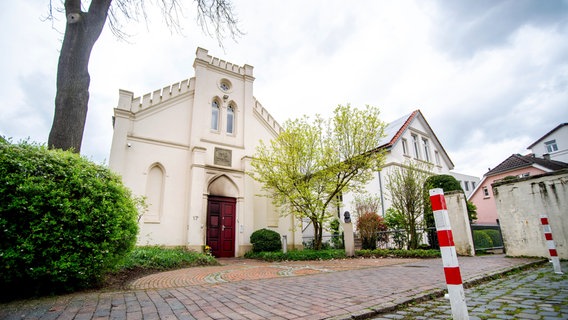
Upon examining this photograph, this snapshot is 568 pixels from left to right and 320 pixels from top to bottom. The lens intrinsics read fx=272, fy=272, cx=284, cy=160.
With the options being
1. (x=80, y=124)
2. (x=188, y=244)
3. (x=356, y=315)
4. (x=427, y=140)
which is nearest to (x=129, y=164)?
(x=188, y=244)

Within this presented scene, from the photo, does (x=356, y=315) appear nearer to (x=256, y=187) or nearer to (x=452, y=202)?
Result: (x=452, y=202)

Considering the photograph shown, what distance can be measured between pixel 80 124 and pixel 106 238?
3.06 metres

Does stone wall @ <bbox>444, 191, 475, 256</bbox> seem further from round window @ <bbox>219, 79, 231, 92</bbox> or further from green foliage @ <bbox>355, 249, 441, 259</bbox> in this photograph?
round window @ <bbox>219, 79, 231, 92</bbox>

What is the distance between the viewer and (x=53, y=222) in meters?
3.96

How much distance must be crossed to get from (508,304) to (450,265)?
5.64ft

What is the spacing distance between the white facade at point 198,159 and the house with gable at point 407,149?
685 cm

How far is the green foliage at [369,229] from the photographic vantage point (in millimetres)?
13609

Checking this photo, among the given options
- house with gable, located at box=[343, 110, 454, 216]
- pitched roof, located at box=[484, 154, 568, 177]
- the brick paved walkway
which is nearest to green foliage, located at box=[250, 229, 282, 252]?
house with gable, located at box=[343, 110, 454, 216]

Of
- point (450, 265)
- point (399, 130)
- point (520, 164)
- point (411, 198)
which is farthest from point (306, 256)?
point (520, 164)

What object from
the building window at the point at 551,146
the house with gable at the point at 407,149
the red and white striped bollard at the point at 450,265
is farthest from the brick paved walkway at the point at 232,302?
the building window at the point at 551,146

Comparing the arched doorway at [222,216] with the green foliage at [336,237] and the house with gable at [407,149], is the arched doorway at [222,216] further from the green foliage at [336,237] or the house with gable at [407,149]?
the house with gable at [407,149]

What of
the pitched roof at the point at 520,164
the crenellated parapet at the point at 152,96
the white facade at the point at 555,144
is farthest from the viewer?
the white facade at the point at 555,144

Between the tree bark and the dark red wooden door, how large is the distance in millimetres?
8681

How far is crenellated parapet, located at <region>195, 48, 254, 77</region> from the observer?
635 inches
